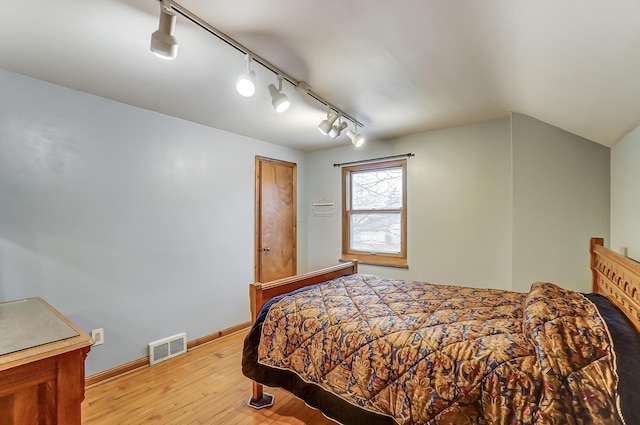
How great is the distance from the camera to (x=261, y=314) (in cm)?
203

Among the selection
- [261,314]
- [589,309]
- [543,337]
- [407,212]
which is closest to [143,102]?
[261,314]

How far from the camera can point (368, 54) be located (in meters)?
1.76

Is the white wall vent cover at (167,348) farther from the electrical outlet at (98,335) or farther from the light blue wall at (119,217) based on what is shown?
the electrical outlet at (98,335)

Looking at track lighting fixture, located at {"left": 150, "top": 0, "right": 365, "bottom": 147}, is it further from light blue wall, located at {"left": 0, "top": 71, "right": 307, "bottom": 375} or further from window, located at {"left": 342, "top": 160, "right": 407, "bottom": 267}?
light blue wall, located at {"left": 0, "top": 71, "right": 307, "bottom": 375}

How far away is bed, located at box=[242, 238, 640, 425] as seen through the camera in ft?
3.55

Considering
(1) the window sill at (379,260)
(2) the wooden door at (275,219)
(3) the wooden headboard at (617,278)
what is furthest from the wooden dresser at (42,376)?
(1) the window sill at (379,260)

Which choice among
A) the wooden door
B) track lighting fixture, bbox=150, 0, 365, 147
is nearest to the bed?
track lighting fixture, bbox=150, 0, 365, 147

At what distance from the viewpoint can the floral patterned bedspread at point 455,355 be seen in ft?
3.60

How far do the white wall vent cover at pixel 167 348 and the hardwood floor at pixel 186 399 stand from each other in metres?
0.07

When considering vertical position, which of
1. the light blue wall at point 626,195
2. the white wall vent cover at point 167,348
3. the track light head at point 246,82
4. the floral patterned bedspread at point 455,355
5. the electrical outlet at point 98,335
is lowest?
the white wall vent cover at point 167,348

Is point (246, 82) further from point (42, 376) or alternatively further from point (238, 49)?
point (42, 376)

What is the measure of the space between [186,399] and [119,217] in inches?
63.0

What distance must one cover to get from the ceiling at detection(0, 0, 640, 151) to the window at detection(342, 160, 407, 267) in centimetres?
126

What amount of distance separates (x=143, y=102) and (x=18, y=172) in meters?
1.02
